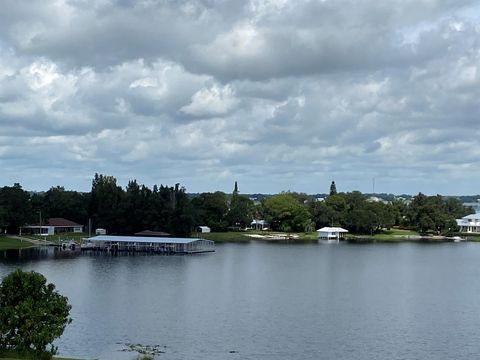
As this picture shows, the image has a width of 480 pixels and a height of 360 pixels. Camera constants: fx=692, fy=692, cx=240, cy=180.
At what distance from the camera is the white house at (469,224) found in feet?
621

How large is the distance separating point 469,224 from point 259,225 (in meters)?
58.5

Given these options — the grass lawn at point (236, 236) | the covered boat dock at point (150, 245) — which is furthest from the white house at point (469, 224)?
the covered boat dock at point (150, 245)

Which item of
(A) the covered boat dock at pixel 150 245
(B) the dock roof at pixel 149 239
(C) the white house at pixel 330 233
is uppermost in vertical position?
(C) the white house at pixel 330 233

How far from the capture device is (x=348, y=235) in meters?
170

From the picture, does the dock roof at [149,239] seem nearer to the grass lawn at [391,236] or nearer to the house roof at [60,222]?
the house roof at [60,222]

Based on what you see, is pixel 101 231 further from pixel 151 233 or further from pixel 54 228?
pixel 151 233

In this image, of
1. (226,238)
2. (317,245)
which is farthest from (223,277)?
(226,238)

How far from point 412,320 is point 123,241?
250 ft

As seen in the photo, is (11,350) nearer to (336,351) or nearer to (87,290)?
(336,351)

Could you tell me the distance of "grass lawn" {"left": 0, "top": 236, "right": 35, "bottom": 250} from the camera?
119363 mm

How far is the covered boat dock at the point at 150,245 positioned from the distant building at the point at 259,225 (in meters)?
53.5

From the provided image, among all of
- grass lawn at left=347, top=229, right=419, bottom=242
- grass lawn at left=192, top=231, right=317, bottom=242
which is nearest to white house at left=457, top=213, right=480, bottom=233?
grass lawn at left=347, top=229, right=419, bottom=242

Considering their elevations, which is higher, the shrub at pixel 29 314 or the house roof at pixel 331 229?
the house roof at pixel 331 229

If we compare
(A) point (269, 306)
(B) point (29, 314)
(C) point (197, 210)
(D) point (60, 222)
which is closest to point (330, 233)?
(C) point (197, 210)
